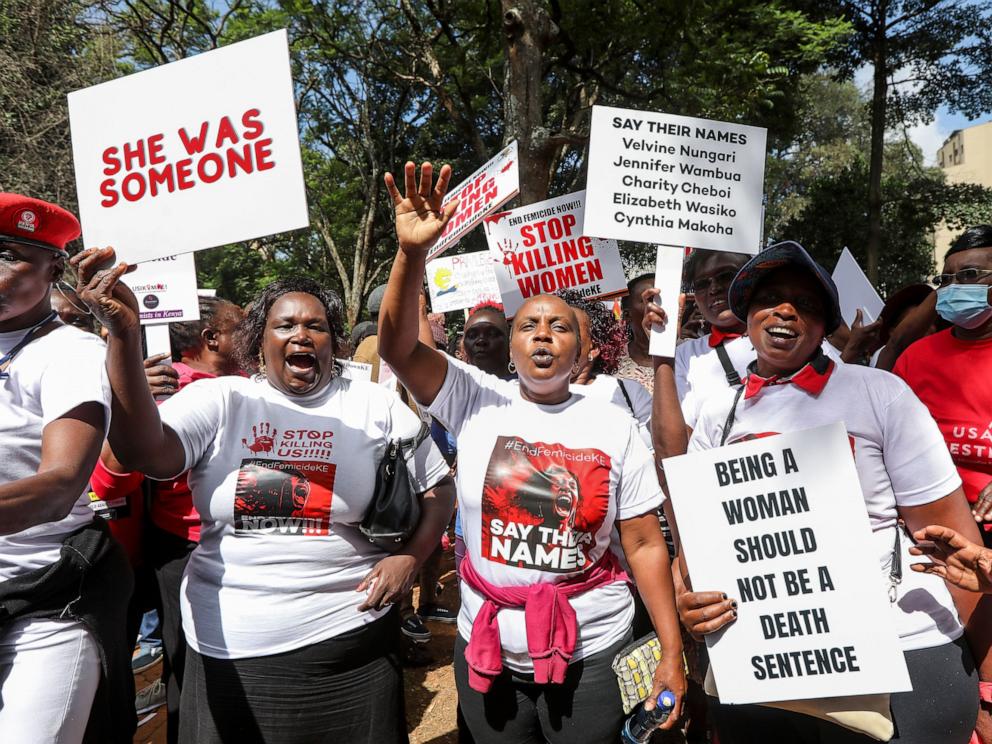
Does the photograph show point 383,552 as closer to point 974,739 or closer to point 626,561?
point 626,561

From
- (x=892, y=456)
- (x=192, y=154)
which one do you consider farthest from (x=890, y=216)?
(x=192, y=154)

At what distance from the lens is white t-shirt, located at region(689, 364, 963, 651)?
1.89 m

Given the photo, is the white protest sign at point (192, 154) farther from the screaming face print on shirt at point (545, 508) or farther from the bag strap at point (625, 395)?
the bag strap at point (625, 395)

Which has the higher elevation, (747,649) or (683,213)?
(683,213)

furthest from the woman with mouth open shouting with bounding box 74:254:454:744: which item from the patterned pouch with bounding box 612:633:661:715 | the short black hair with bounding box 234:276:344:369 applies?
the patterned pouch with bounding box 612:633:661:715

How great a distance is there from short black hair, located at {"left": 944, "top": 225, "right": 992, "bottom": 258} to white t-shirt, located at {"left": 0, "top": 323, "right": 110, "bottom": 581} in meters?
3.05

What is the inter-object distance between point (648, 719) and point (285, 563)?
3.92ft

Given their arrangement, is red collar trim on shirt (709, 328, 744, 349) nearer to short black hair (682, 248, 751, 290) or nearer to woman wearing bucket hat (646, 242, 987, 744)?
short black hair (682, 248, 751, 290)

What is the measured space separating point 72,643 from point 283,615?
0.56 m

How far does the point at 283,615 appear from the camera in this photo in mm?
2203

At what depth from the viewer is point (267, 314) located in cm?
257

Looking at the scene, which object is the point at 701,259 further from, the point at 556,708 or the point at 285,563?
the point at 285,563

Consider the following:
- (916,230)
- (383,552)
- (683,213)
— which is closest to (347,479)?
(383,552)

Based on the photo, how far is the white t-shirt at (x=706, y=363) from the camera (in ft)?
9.71
